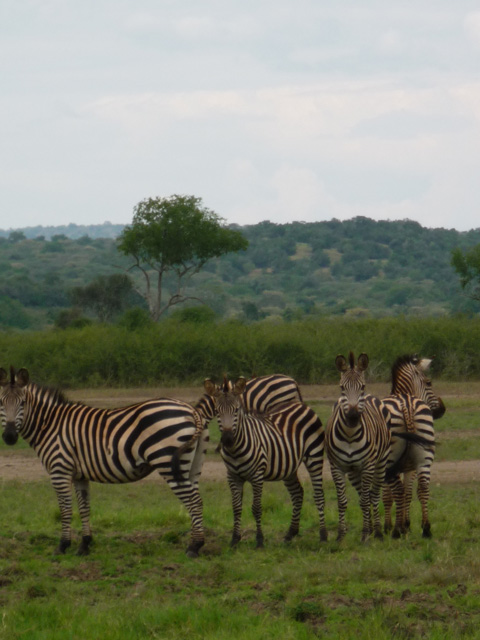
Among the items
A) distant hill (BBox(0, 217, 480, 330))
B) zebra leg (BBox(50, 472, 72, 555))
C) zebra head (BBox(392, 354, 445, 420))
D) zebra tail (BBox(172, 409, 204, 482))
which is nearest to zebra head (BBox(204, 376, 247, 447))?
zebra tail (BBox(172, 409, 204, 482))

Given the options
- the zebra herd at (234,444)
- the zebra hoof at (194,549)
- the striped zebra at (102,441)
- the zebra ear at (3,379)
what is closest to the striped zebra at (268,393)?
the zebra herd at (234,444)

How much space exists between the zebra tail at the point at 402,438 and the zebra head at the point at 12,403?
3.72 meters

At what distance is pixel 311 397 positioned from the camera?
24234 mm

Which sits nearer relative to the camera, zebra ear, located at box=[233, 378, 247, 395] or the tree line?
zebra ear, located at box=[233, 378, 247, 395]

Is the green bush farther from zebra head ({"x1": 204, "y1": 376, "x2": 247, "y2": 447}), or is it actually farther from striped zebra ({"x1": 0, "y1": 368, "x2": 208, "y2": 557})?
zebra head ({"x1": 204, "y1": 376, "x2": 247, "y2": 447})

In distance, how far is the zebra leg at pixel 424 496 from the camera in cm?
885

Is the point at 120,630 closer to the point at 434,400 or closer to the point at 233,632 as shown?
the point at 233,632

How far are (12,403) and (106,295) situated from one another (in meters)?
40.9

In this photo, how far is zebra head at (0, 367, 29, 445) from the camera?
8625 millimetres

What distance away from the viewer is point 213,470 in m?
14.4

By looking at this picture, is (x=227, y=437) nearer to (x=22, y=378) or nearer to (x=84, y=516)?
(x=84, y=516)

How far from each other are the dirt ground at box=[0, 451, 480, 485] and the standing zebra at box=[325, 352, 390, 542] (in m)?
3.63

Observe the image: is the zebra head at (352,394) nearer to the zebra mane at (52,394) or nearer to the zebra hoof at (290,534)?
the zebra hoof at (290,534)

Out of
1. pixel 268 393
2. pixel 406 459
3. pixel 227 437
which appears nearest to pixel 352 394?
pixel 227 437
